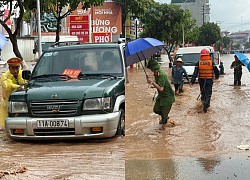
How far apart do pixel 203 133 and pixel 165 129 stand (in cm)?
83

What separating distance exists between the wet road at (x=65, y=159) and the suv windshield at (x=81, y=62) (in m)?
1.38

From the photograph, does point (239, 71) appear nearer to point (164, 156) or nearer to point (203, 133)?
point (203, 133)

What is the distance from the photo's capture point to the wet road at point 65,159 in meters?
5.51

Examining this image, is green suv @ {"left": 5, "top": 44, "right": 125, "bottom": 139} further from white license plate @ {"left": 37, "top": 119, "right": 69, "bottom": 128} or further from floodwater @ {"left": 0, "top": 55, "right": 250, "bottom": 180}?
floodwater @ {"left": 0, "top": 55, "right": 250, "bottom": 180}

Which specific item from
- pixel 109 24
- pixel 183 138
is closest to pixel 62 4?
pixel 183 138

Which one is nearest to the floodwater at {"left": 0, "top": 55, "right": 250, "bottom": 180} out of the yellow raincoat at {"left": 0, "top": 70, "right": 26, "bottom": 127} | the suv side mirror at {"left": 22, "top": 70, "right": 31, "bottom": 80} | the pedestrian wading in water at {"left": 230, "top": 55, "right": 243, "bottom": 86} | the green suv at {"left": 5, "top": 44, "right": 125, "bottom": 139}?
the green suv at {"left": 5, "top": 44, "right": 125, "bottom": 139}

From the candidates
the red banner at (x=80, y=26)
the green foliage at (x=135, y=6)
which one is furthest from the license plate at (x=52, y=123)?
the green foliage at (x=135, y=6)

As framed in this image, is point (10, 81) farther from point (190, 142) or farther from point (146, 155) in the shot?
point (190, 142)

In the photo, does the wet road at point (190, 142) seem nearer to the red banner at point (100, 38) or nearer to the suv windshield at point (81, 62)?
the suv windshield at point (81, 62)

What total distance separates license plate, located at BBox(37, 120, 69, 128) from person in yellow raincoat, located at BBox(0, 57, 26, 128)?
126 cm

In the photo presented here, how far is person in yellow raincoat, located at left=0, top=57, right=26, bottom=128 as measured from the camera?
25.3 feet

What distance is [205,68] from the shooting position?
1130cm

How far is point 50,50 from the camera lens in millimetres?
8430

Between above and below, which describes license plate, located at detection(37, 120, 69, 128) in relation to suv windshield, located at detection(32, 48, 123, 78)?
below
